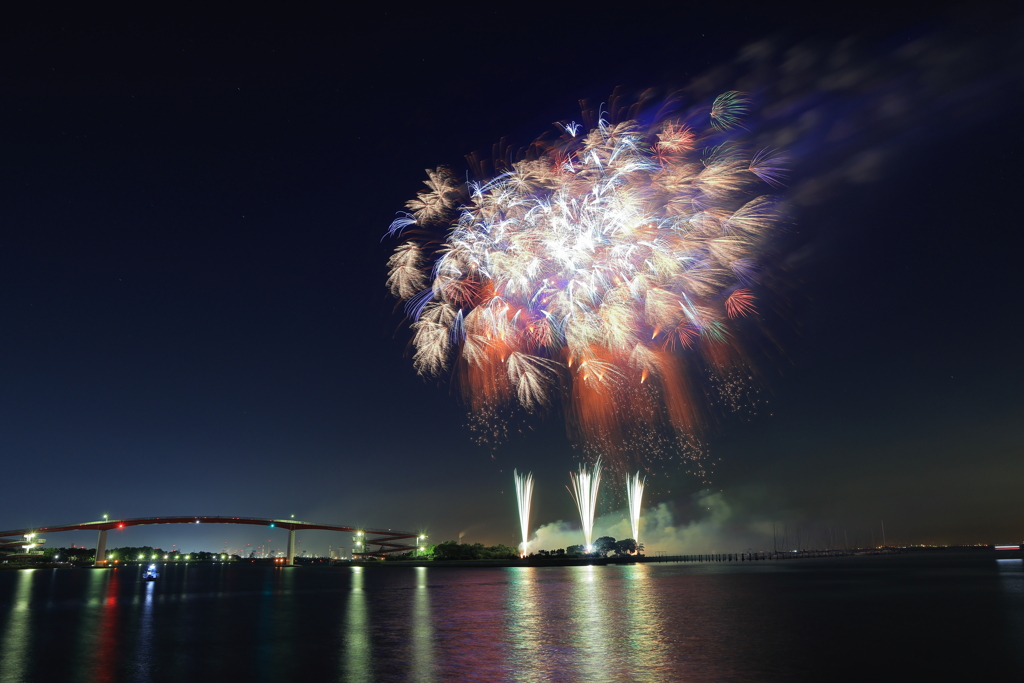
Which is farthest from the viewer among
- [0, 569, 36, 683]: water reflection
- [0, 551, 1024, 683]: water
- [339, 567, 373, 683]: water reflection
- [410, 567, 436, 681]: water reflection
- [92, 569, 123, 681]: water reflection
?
[0, 569, 36, 683]: water reflection

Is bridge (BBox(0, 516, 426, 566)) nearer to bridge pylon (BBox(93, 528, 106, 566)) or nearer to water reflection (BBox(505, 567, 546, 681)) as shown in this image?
bridge pylon (BBox(93, 528, 106, 566))

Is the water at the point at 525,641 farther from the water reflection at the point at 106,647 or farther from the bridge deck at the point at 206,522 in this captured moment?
the bridge deck at the point at 206,522

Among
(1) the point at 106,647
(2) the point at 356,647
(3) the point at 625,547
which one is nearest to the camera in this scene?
(2) the point at 356,647

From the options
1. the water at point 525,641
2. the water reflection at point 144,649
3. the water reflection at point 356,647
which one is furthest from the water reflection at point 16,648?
the water reflection at point 356,647

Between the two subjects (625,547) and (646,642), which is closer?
(646,642)

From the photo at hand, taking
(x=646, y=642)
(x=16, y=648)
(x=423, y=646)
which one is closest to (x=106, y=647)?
(x=16, y=648)

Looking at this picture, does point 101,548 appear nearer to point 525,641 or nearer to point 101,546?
point 101,546

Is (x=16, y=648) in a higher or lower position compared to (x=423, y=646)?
higher

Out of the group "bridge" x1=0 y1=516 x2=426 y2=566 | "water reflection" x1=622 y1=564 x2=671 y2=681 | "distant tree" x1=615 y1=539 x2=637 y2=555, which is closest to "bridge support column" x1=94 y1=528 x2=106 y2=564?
"bridge" x1=0 y1=516 x2=426 y2=566

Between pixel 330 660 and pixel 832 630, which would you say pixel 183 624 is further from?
pixel 832 630

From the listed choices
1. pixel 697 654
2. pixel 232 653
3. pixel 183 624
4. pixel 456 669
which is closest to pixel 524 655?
pixel 456 669
